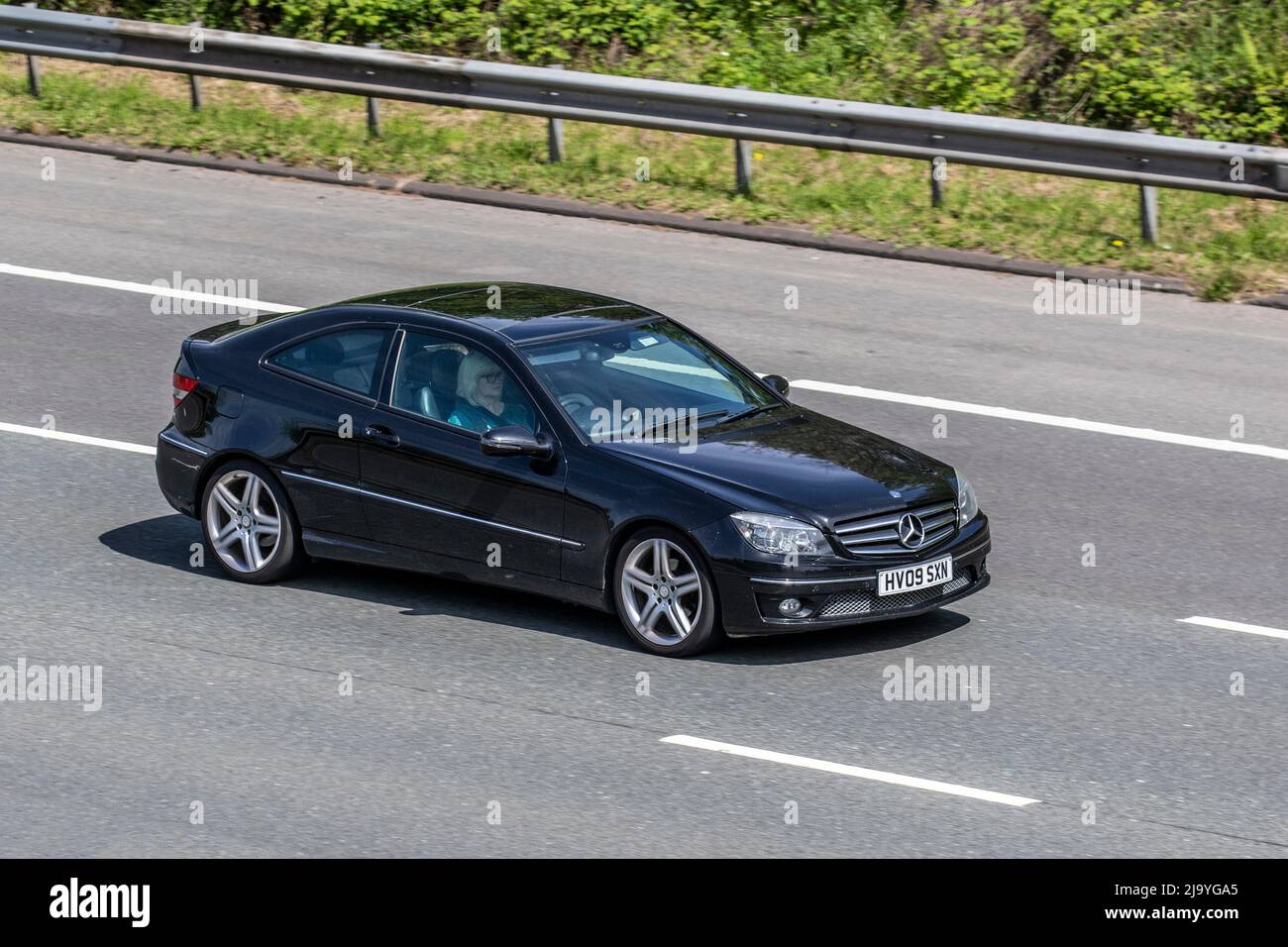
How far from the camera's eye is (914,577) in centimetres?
948

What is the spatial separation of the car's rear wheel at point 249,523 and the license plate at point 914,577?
3.16 metres

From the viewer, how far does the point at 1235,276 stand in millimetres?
15820

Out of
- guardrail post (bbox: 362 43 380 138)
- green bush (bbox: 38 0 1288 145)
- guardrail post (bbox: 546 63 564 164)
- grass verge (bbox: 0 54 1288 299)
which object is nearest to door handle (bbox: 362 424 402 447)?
grass verge (bbox: 0 54 1288 299)

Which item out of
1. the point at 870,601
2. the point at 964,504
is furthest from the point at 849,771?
the point at 964,504

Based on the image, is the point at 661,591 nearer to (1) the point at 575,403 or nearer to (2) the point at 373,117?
(1) the point at 575,403

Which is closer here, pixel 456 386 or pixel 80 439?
pixel 456 386

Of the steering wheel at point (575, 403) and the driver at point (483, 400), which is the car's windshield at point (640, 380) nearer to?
the steering wheel at point (575, 403)

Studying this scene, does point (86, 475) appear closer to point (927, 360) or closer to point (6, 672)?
point (6, 672)

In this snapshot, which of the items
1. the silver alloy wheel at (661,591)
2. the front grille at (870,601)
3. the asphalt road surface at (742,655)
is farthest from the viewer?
the silver alloy wheel at (661,591)

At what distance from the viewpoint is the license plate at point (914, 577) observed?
369 inches

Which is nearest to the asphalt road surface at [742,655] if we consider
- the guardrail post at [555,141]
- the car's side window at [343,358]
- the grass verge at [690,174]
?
the car's side window at [343,358]

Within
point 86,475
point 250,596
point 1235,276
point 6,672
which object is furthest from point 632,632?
point 1235,276

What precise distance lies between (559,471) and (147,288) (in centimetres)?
705

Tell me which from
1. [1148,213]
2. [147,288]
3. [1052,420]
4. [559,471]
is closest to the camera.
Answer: [559,471]
